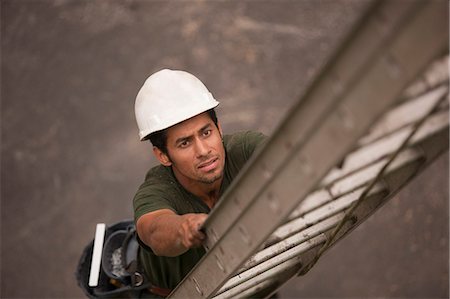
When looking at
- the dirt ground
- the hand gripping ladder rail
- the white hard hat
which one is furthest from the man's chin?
the dirt ground

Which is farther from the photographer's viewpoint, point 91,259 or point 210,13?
point 210,13

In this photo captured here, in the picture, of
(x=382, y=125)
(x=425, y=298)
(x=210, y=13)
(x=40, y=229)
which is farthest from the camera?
(x=210, y=13)

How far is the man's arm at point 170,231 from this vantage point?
8.19ft

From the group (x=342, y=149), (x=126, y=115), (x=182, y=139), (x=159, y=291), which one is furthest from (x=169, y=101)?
(x=126, y=115)

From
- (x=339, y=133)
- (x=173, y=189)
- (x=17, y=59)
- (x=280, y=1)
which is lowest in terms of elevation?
(x=339, y=133)

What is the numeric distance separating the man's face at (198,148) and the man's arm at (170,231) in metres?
0.27

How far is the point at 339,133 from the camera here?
1803mm

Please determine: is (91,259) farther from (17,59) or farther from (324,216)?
(17,59)

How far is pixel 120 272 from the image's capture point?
3949 mm

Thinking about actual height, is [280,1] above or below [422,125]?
above

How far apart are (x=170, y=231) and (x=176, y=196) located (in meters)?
0.66

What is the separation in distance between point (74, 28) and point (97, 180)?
79.6 inches

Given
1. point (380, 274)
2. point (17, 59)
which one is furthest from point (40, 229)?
point (380, 274)

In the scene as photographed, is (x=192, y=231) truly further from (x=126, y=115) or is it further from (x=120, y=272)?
(x=126, y=115)
